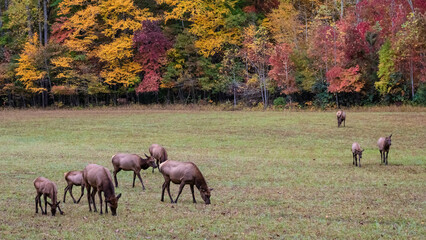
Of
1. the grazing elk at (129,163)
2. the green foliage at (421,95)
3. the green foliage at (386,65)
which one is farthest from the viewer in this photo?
the green foliage at (386,65)

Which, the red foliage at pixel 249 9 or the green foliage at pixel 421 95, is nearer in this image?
the green foliage at pixel 421 95

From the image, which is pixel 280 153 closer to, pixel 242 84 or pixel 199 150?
pixel 199 150

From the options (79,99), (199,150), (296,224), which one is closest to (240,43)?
(79,99)

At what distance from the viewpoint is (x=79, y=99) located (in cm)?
6078

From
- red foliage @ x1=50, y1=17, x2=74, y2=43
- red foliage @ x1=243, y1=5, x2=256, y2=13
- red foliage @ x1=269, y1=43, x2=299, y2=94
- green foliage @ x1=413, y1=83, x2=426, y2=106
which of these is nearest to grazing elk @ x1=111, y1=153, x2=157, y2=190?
green foliage @ x1=413, y1=83, x2=426, y2=106

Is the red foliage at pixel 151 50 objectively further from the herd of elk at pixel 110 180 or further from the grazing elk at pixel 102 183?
the grazing elk at pixel 102 183

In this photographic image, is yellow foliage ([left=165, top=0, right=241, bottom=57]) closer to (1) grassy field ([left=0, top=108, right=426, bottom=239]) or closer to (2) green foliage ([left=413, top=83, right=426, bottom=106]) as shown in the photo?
(2) green foliage ([left=413, top=83, right=426, bottom=106])

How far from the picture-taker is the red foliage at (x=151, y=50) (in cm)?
5325

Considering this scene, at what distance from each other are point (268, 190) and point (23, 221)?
6.44m

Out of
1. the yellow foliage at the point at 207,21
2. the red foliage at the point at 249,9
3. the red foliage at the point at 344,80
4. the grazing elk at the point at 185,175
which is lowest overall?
the grazing elk at the point at 185,175

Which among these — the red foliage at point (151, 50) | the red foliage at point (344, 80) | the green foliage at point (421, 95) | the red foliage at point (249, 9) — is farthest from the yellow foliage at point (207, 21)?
the green foliage at point (421, 95)

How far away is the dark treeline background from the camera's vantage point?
47.7m

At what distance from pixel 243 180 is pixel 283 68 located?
119 feet

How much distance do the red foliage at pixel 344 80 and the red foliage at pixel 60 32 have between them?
1178 inches
